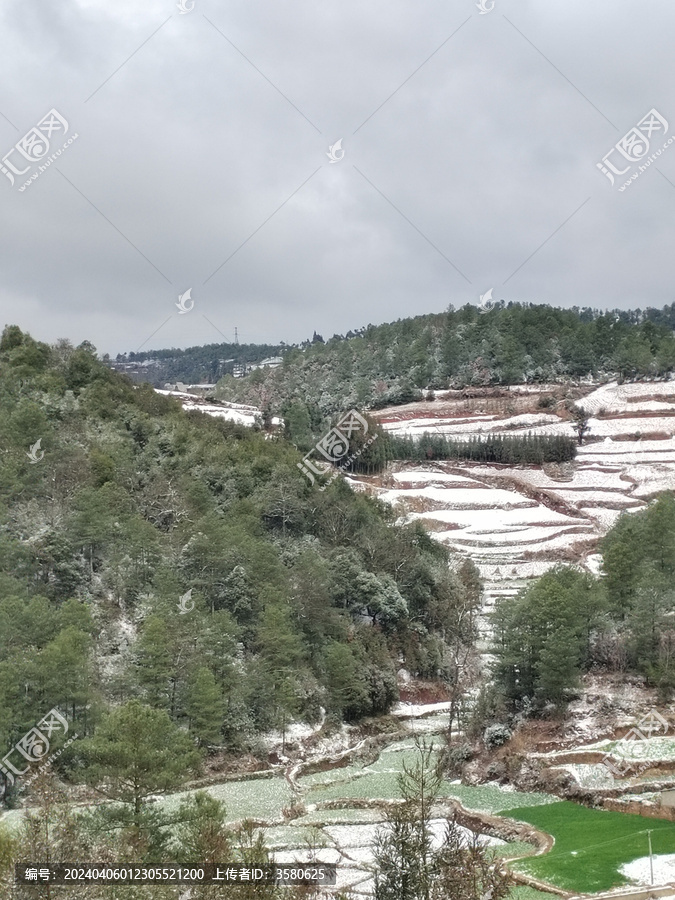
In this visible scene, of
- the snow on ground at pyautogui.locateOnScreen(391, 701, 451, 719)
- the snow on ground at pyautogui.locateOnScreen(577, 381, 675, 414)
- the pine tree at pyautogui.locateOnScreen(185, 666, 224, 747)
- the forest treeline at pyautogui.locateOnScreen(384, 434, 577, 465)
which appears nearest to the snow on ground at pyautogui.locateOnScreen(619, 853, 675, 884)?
the pine tree at pyautogui.locateOnScreen(185, 666, 224, 747)

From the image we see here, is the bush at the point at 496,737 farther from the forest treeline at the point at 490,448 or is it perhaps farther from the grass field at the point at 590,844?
the forest treeline at the point at 490,448

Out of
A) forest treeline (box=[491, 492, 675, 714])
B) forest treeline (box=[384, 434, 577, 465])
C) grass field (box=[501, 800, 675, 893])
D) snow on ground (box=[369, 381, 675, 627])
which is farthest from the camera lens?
forest treeline (box=[384, 434, 577, 465])

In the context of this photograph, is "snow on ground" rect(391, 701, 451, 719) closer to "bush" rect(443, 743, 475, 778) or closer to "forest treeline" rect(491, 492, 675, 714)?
"forest treeline" rect(491, 492, 675, 714)

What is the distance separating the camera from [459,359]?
471 ft

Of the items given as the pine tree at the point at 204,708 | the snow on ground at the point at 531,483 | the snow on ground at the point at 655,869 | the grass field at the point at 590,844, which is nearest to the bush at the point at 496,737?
the grass field at the point at 590,844

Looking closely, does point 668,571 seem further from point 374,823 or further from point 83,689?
point 83,689

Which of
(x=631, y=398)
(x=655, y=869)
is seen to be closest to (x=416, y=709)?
(x=655, y=869)

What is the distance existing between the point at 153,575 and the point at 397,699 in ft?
47.4

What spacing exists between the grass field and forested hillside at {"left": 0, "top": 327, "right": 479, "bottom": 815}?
9.18m

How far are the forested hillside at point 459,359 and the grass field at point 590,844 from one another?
99.3m

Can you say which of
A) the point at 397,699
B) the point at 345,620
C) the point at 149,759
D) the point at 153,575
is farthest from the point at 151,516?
the point at 149,759

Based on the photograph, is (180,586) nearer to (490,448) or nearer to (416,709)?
(416,709)

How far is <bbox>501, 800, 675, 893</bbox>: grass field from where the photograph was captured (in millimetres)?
19250

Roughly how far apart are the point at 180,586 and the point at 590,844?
83.3ft
